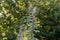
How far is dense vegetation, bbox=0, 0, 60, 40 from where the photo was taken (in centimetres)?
398

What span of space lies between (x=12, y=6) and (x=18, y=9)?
6.3 inches

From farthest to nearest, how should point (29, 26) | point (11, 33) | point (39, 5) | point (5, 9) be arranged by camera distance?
point (39, 5)
point (5, 9)
point (11, 33)
point (29, 26)

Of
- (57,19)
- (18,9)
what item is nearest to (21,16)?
(18,9)

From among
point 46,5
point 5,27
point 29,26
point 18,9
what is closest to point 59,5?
point 46,5

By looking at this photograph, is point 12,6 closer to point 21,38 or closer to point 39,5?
point 39,5

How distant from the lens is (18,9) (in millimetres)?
4641

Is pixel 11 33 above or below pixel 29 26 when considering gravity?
below

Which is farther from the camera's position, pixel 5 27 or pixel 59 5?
pixel 59 5

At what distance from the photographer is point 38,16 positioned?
16.2 ft

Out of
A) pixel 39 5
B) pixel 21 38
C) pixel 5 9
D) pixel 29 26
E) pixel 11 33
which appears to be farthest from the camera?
pixel 39 5

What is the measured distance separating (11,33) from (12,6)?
3.13ft

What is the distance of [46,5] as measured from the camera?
199 inches

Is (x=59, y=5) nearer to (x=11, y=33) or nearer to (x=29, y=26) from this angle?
(x=11, y=33)

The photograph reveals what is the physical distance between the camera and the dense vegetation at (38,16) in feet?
13.0
